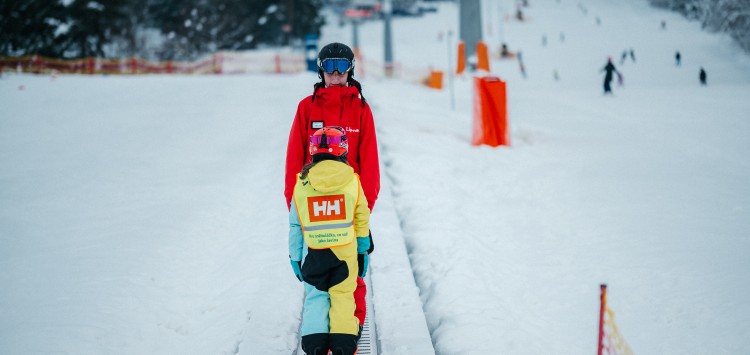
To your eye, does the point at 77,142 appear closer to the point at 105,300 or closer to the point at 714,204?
the point at 105,300

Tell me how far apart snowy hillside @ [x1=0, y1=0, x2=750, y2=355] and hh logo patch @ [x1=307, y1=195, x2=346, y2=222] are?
4.53 ft

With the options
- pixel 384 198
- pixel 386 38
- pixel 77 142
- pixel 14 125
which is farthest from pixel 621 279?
pixel 386 38

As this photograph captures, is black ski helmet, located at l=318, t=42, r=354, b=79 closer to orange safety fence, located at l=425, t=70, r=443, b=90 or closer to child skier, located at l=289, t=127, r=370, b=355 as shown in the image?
child skier, located at l=289, t=127, r=370, b=355

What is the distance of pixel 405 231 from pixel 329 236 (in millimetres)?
3335

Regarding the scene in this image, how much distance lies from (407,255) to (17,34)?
136ft

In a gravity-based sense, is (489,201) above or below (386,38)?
below

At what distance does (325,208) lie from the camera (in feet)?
10.4

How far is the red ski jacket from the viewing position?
12.3ft

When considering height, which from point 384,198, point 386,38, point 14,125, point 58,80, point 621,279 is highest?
point 386,38

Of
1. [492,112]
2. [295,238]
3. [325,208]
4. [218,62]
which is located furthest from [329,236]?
[218,62]

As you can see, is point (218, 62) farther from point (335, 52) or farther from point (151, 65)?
point (335, 52)

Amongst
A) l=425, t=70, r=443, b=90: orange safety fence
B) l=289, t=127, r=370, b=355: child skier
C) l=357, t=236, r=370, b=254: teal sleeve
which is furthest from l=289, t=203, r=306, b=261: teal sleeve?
l=425, t=70, r=443, b=90: orange safety fence

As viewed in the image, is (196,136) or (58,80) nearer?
(196,136)

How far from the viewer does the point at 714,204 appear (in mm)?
7180
